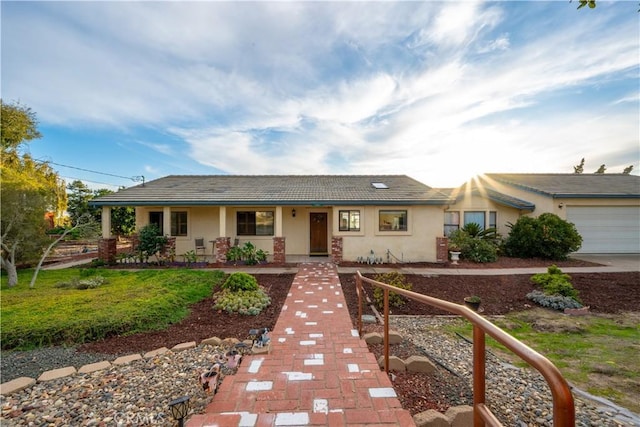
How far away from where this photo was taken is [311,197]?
1184cm

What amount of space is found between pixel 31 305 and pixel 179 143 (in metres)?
13.9

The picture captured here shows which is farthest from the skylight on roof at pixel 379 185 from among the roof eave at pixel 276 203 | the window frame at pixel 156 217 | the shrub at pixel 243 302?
the window frame at pixel 156 217

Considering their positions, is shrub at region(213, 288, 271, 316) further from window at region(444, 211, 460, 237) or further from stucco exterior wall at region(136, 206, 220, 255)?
window at region(444, 211, 460, 237)

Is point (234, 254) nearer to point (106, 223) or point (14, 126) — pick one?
point (106, 223)

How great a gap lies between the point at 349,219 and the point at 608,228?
45.1ft

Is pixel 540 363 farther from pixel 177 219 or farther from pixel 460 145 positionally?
pixel 177 219

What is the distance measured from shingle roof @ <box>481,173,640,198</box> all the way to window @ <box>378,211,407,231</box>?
8.24m

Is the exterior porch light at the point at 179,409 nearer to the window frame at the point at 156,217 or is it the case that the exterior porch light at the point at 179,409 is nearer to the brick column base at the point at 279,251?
the brick column base at the point at 279,251

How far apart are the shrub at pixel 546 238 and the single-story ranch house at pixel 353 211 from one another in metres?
2.01

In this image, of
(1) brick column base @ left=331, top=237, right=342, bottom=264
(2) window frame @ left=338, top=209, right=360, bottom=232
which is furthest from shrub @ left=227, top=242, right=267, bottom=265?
(2) window frame @ left=338, top=209, right=360, bottom=232

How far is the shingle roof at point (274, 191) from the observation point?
11.3 m

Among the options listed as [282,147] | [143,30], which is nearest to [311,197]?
[282,147]

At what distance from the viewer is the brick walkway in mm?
2209

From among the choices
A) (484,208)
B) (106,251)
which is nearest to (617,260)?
(484,208)
